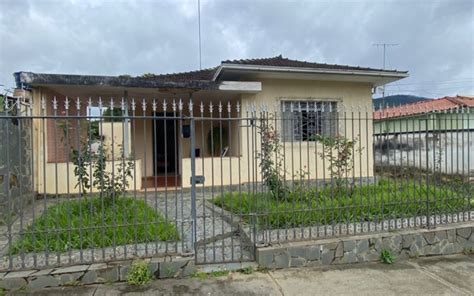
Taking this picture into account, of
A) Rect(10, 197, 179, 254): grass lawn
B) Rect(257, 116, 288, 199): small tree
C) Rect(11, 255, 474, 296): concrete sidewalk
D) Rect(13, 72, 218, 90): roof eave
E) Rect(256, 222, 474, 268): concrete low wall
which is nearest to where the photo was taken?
Rect(11, 255, 474, 296): concrete sidewalk

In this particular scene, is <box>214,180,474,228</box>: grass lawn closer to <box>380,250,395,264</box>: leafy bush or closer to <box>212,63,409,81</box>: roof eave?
<box>380,250,395,264</box>: leafy bush

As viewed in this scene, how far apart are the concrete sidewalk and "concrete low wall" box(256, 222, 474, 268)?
12 centimetres

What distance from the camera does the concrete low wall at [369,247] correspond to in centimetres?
406

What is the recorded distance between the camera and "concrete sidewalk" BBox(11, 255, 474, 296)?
11.2 feet

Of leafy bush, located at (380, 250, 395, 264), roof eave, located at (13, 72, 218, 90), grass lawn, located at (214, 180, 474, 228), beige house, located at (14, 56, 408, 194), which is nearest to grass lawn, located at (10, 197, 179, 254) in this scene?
grass lawn, located at (214, 180, 474, 228)

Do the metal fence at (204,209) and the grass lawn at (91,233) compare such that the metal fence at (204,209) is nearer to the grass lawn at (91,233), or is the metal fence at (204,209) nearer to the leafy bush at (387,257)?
the grass lawn at (91,233)

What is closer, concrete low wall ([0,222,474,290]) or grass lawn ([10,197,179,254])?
concrete low wall ([0,222,474,290])

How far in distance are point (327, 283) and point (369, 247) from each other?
3.37ft

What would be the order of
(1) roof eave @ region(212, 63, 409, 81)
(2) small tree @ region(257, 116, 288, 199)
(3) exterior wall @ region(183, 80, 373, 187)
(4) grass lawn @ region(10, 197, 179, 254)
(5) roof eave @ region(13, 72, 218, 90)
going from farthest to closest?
1. (3) exterior wall @ region(183, 80, 373, 187)
2. (1) roof eave @ region(212, 63, 409, 81)
3. (5) roof eave @ region(13, 72, 218, 90)
4. (2) small tree @ region(257, 116, 288, 199)
5. (4) grass lawn @ region(10, 197, 179, 254)

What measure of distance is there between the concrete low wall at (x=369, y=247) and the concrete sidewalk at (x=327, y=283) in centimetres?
12

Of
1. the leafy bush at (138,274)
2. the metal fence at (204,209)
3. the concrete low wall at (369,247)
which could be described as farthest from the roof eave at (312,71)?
the leafy bush at (138,274)

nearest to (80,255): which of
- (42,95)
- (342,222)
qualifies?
(342,222)

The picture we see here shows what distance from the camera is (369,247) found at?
4.33 m

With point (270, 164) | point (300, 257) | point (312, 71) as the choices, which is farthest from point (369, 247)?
point (312, 71)
